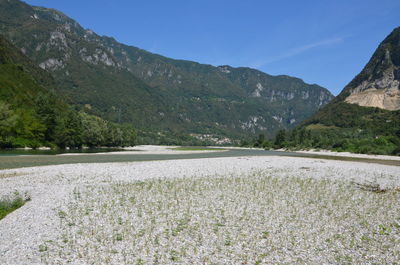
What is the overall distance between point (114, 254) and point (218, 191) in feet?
44.0

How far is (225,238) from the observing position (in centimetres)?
1291

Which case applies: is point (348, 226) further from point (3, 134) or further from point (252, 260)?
point (3, 134)

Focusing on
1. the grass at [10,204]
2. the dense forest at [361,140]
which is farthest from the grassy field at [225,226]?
the dense forest at [361,140]

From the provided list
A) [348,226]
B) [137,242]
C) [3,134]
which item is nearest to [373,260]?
[348,226]

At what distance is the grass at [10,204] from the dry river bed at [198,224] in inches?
29.6

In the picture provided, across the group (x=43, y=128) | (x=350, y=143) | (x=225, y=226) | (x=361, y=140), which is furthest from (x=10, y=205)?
(x=361, y=140)

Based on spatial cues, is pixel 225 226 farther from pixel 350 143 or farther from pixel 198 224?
pixel 350 143

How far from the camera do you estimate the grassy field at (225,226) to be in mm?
11094

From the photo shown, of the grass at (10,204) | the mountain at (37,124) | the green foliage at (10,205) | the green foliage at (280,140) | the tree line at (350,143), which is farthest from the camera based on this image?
the green foliage at (280,140)

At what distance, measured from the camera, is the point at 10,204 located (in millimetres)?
18812

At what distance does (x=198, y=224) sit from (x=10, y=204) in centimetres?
1338

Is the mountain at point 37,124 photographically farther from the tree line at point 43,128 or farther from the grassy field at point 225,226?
the grassy field at point 225,226

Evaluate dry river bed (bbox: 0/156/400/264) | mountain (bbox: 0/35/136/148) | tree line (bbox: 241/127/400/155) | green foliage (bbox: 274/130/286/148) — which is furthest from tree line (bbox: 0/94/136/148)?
green foliage (bbox: 274/130/286/148)

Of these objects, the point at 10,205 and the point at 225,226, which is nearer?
the point at 225,226
